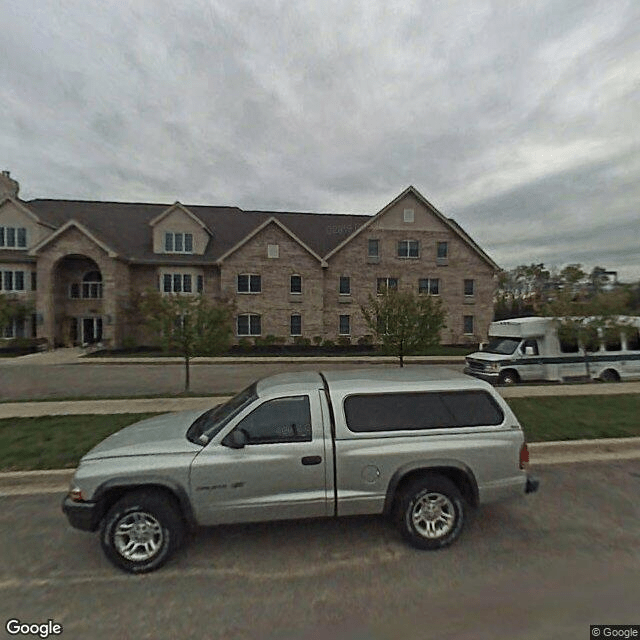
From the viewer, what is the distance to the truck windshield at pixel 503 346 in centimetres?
1295

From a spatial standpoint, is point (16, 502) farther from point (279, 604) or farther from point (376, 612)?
point (376, 612)

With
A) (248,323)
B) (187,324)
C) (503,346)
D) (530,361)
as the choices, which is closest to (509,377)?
(530,361)

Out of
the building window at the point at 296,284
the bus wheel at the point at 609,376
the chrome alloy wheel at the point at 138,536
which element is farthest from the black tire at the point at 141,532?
the building window at the point at 296,284

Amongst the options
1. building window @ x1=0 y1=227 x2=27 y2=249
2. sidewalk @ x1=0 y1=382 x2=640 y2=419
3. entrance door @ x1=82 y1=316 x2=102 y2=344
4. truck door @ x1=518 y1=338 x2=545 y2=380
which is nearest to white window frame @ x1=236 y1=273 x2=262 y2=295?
entrance door @ x1=82 y1=316 x2=102 y2=344

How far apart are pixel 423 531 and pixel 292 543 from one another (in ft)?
4.17

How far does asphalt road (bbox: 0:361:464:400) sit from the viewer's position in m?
12.9

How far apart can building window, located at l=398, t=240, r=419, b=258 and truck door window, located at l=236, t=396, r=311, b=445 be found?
1048 inches

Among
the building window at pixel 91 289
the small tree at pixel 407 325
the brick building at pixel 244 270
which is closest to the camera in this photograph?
the small tree at pixel 407 325

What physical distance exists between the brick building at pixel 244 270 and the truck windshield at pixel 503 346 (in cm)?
1402

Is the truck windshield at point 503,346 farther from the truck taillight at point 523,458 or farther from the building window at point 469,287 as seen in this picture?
the building window at point 469,287

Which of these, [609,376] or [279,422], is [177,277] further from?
[279,422]

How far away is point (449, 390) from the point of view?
13.3 feet

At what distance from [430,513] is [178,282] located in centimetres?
2735

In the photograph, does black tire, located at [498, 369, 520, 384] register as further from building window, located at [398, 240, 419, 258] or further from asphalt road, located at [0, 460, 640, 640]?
building window, located at [398, 240, 419, 258]
